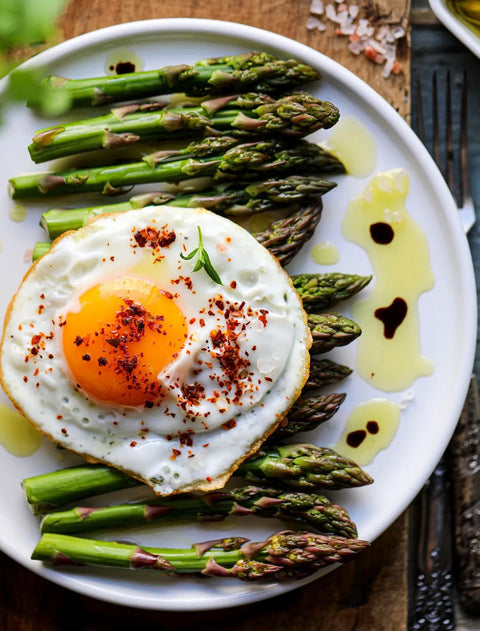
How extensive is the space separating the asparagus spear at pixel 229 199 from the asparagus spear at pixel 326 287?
0.47 metres

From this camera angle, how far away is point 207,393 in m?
3.73

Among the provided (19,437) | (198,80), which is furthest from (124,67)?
(19,437)

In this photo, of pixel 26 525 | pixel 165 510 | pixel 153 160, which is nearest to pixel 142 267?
pixel 153 160

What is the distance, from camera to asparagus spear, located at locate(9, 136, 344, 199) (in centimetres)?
403

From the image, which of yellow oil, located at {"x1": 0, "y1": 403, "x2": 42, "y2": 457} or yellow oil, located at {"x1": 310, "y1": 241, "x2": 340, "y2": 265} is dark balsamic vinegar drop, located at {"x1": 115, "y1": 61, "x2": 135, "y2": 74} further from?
yellow oil, located at {"x1": 0, "y1": 403, "x2": 42, "y2": 457}

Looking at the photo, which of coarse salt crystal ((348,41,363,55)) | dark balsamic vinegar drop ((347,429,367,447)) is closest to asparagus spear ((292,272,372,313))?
dark balsamic vinegar drop ((347,429,367,447))

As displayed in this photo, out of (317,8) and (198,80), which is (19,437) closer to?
(198,80)

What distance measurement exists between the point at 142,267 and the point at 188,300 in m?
0.30

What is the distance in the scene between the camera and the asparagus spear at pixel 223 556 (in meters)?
3.90

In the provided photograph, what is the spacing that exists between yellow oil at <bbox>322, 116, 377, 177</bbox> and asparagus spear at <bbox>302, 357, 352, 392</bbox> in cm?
117

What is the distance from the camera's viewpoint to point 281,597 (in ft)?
14.1

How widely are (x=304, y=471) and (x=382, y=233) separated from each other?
149 cm

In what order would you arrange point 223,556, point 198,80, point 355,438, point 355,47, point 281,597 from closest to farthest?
point 223,556, point 198,80, point 355,438, point 281,597, point 355,47

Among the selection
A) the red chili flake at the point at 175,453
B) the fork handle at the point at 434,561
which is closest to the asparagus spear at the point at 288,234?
the red chili flake at the point at 175,453
